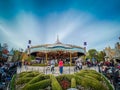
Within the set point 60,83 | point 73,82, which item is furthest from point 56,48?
point 73,82

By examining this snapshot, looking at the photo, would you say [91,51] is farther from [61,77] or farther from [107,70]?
[61,77]

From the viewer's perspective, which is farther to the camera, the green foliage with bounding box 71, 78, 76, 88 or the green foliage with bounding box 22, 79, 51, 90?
the green foliage with bounding box 71, 78, 76, 88

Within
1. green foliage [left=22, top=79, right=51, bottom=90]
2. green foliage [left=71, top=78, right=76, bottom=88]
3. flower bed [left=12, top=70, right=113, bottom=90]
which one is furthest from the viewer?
green foliage [left=71, top=78, right=76, bottom=88]

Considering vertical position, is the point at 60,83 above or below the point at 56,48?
below

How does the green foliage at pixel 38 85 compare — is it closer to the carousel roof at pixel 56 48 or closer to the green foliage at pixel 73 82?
the green foliage at pixel 73 82

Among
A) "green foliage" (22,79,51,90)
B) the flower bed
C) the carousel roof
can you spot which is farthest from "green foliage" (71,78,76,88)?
the carousel roof

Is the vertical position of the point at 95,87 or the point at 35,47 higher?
the point at 35,47

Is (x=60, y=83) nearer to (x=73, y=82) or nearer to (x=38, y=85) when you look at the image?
(x=73, y=82)

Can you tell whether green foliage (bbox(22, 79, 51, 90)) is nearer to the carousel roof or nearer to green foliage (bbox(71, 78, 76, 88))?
green foliage (bbox(71, 78, 76, 88))

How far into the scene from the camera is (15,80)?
39.6 feet

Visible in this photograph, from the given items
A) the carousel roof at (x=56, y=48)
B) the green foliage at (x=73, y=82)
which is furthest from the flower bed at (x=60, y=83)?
the carousel roof at (x=56, y=48)

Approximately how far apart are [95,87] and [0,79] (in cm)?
745

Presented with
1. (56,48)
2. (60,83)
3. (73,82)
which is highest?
(56,48)

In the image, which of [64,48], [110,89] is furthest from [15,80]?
[64,48]
